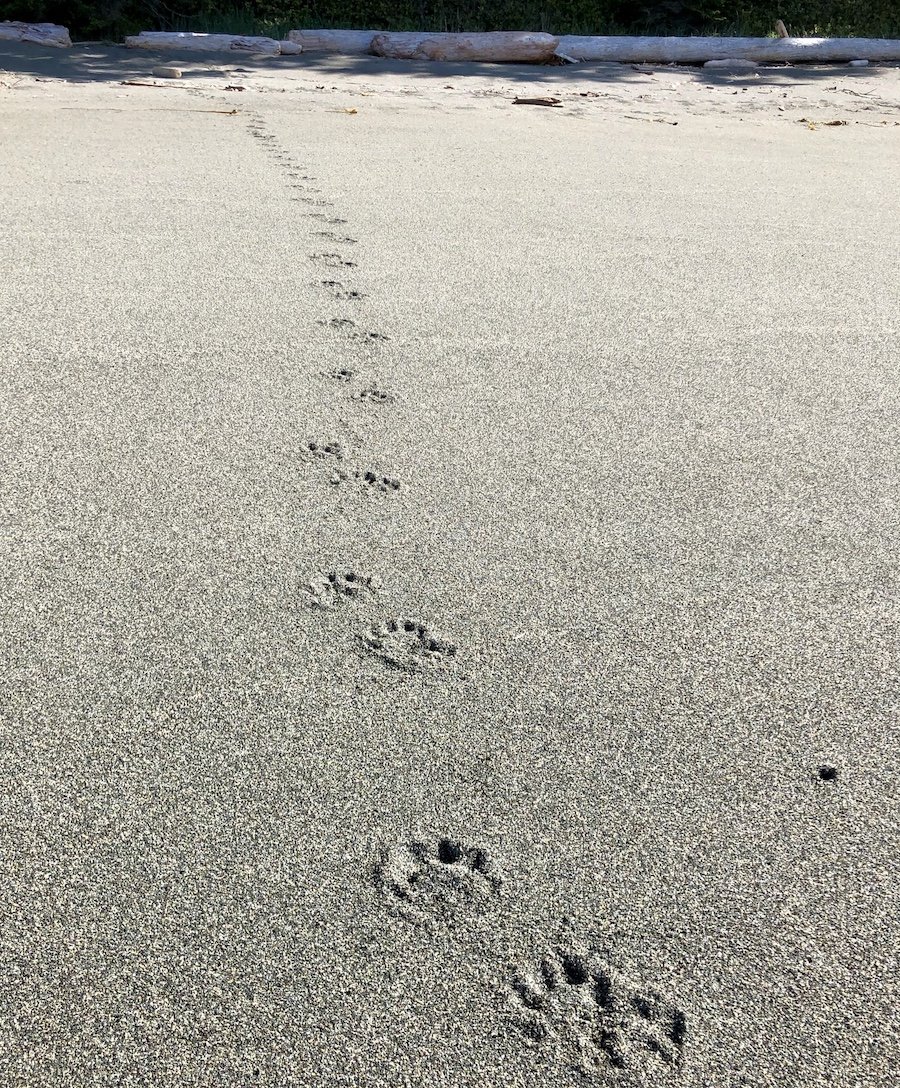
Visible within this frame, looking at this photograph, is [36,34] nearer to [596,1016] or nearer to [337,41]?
[337,41]

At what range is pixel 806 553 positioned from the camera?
2.12 m

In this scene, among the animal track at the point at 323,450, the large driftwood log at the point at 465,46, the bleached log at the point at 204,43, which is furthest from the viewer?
the large driftwood log at the point at 465,46

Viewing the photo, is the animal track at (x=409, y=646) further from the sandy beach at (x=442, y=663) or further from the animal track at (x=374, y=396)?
the animal track at (x=374, y=396)

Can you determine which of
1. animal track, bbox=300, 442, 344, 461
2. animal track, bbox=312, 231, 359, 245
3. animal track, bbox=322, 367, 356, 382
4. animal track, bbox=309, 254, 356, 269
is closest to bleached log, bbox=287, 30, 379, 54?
animal track, bbox=312, 231, 359, 245

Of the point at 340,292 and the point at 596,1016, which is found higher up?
the point at 340,292

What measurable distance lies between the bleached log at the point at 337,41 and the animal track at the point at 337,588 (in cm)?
958

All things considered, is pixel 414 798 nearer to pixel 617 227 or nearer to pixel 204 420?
pixel 204 420

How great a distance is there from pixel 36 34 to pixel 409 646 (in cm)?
999

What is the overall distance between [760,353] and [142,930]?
8.08 ft

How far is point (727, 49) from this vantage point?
10633 millimetres

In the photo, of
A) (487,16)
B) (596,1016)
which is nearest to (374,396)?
(596,1016)

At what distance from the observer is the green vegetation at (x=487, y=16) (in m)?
11.2

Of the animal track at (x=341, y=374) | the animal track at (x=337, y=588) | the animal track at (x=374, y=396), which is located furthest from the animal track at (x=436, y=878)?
the animal track at (x=341, y=374)

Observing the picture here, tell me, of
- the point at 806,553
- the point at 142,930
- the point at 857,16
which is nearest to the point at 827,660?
the point at 806,553
